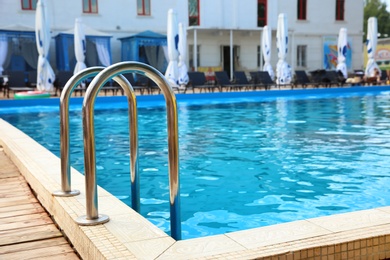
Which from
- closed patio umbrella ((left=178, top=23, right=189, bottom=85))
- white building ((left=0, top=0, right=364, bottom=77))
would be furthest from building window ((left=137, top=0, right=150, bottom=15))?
closed patio umbrella ((left=178, top=23, right=189, bottom=85))

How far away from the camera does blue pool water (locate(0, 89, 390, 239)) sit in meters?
4.05

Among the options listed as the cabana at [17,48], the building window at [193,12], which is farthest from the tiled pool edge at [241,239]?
the building window at [193,12]

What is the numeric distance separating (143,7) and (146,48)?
7.80 feet

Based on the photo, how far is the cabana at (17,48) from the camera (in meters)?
18.0

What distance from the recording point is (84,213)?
255cm

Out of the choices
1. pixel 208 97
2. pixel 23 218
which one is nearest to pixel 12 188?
pixel 23 218

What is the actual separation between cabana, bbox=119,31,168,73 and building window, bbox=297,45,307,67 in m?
8.07

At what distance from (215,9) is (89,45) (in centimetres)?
669

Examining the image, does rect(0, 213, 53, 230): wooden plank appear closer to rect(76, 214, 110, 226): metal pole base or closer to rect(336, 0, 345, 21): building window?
rect(76, 214, 110, 226): metal pole base

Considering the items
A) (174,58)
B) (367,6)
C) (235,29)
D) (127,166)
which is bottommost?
(127,166)

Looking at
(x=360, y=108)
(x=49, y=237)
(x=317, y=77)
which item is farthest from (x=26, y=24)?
(x=49, y=237)

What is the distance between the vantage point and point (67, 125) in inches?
113

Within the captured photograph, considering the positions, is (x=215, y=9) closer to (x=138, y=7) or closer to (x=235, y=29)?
(x=235, y=29)

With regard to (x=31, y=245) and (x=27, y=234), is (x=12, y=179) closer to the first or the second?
(x=27, y=234)
